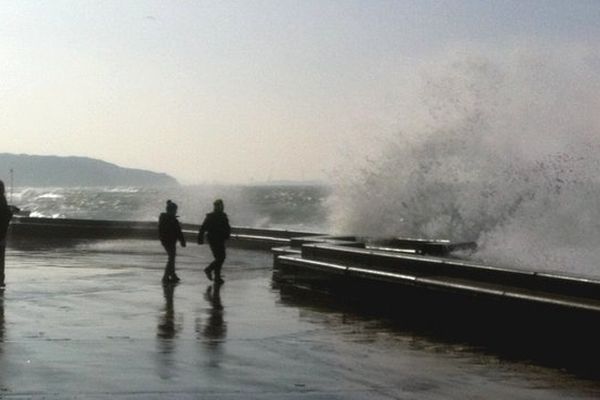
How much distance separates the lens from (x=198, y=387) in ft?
26.1

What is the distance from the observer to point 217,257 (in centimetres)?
1819

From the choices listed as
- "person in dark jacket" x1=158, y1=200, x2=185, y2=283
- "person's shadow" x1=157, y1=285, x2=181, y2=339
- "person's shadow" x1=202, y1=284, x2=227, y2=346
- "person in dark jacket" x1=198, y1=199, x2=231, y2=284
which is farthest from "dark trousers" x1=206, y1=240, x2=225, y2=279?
"person's shadow" x1=157, y1=285, x2=181, y2=339

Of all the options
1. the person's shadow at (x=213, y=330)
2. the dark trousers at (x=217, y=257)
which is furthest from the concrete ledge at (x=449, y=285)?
the person's shadow at (x=213, y=330)

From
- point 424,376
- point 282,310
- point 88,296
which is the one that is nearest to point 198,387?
point 424,376

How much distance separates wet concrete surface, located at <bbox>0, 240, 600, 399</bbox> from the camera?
7980 millimetres

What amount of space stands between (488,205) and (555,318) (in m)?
20.5

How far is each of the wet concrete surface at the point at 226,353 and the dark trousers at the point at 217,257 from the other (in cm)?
140

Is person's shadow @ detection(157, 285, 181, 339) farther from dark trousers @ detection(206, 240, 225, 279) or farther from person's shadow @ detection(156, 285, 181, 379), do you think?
dark trousers @ detection(206, 240, 225, 279)

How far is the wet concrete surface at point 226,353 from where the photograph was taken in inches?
314

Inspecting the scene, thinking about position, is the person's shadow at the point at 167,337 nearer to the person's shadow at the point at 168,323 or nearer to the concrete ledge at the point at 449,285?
the person's shadow at the point at 168,323

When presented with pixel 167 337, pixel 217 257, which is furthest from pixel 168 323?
pixel 217 257

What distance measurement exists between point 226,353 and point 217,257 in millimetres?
8457

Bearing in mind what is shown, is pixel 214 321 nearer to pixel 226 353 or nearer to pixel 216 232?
pixel 226 353

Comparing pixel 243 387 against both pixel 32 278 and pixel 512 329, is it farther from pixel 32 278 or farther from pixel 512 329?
pixel 32 278
